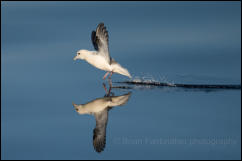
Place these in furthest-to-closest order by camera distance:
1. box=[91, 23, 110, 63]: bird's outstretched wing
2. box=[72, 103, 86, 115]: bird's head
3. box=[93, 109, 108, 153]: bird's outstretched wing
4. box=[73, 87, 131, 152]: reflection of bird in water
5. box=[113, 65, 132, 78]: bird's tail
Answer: box=[113, 65, 132, 78]: bird's tail < box=[91, 23, 110, 63]: bird's outstretched wing < box=[72, 103, 86, 115]: bird's head < box=[73, 87, 131, 152]: reflection of bird in water < box=[93, 109, 108, 153]: bird's outstretched wing

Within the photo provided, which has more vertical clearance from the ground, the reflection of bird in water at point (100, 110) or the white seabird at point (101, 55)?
the white seabird at point (101, 55)

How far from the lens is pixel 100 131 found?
760 cm

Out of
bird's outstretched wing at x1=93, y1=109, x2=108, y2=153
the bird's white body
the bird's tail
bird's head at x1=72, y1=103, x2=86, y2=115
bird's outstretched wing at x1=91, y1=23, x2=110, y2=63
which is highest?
bird's outstretched wing at x1=91, y1=23, x2=110, y2=63

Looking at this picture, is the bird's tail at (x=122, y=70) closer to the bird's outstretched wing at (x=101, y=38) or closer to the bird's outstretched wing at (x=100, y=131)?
the bird's outstretched wing at (x=101, y=38)

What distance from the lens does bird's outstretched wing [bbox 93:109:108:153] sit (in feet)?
23.0

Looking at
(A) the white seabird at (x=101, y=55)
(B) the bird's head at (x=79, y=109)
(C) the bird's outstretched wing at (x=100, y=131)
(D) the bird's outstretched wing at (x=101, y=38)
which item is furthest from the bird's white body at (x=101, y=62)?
(C) the bird's outstretched wing at (x=100, y=131)

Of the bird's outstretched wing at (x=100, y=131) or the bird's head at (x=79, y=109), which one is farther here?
the bird's head at (x=79, y=109)

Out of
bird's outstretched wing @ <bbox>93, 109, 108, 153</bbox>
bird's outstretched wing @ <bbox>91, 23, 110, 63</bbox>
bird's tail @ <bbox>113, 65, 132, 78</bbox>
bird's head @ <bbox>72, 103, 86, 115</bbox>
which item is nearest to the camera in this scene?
bird's outstretched wing @ <bbox>93, 109, 108, 153</bbox>

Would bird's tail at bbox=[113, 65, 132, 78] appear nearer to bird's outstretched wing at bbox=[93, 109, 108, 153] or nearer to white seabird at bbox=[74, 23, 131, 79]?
white seabird at bbox=[74, 23, 131, 79]

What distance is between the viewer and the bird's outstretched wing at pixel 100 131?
7020mm

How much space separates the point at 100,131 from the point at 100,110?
1.13 m

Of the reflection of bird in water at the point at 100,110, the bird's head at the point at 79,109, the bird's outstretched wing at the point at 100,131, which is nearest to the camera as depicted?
the bird's outstretched wing at the point at 100,131

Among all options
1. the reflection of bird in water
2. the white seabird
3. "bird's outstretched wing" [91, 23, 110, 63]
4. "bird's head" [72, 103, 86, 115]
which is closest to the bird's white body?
the white seabird

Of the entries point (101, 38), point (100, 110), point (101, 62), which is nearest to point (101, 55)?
point (101, 62)
